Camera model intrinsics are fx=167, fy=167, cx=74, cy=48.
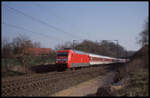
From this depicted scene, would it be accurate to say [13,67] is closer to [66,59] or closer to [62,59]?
[62,59]

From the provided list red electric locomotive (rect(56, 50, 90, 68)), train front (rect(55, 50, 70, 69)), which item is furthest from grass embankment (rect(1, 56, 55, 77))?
red electric locomotive (rect(56, 50, 90, 68))

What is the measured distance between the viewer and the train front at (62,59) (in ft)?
68.5

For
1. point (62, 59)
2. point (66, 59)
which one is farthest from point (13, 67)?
point (66, 59)

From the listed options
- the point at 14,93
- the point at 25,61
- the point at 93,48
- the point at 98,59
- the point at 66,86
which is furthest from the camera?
the point at 93,48

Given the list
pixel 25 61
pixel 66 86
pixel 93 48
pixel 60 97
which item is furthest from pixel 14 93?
pixel 93 48

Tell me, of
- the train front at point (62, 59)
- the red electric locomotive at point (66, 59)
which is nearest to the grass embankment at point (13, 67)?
the train front at point (62, 59)

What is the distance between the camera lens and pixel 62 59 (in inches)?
835

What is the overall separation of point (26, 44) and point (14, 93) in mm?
16966

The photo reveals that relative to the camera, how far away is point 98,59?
3769cm

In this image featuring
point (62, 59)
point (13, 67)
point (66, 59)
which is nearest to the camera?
point (13, 67)

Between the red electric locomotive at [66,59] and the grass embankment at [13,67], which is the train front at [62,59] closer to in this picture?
the red electric locomotive at [66,59]

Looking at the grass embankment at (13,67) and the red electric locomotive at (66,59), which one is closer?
the grass embankment at (13,67)

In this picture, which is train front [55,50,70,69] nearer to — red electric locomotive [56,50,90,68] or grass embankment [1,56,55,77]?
red electric locomotive [56,50,90,68]

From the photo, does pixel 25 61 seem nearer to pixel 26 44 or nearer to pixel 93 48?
pixel 26 44
